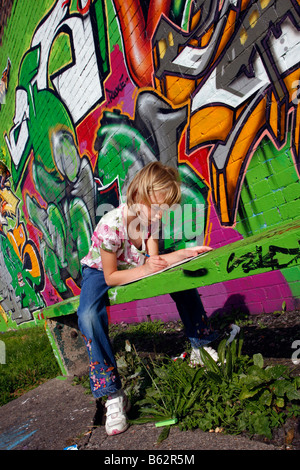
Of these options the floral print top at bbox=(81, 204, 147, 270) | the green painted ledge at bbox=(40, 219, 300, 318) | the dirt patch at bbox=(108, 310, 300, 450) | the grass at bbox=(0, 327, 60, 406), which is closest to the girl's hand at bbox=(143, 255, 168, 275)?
the green painted ledge at bbox=(40, 219, 300, 318)

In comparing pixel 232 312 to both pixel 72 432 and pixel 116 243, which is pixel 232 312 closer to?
pixel 116 243

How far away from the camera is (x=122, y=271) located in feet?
6.01

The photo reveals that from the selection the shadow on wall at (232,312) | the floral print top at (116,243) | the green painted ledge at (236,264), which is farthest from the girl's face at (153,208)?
the shadow on wall at (232,312)

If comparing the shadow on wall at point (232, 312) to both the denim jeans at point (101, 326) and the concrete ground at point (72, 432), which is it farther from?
the concrete ground at point (72, 432)

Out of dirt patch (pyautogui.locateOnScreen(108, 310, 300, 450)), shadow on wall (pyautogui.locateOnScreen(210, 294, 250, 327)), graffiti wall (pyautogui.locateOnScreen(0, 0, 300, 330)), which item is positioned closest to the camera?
dirt patch (pyautogui.locateOnScreen(108, 310, 300, 450))

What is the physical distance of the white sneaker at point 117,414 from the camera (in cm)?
158

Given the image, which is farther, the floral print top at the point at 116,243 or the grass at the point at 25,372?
the grass at the point at 25,372

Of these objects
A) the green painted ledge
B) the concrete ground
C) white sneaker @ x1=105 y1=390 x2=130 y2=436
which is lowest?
the concrete ground

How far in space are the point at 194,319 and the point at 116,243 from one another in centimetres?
68

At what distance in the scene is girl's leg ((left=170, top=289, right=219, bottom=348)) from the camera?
2008 mm

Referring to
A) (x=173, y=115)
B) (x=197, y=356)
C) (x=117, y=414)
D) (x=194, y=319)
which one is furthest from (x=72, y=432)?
(x=173, y=115)

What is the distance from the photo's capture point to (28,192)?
734 centimetres

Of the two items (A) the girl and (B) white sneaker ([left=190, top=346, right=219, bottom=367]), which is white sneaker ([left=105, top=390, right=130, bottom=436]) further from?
(B) white sneaker ([left=190, top=346, right=219, bottom=367])

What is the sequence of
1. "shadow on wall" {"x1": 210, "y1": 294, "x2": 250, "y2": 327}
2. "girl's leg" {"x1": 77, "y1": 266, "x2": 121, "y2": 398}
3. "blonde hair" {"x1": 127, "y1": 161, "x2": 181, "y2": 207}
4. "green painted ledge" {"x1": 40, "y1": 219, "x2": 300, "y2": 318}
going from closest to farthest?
"green painted ledge" {"x1": 40, "y1": 219, "x2": 300, "y2": 318}, "girl's leg" {"x1": 77, "y1": 266, "x2": 121, "y2": 398}, "blonde hair" {"x1": 127, "y1": 161, "x2": 181, "y2": 207}, "shadow on wall" {"x1": 210, "y1": 294, "x2": 250, "y2": 327}
